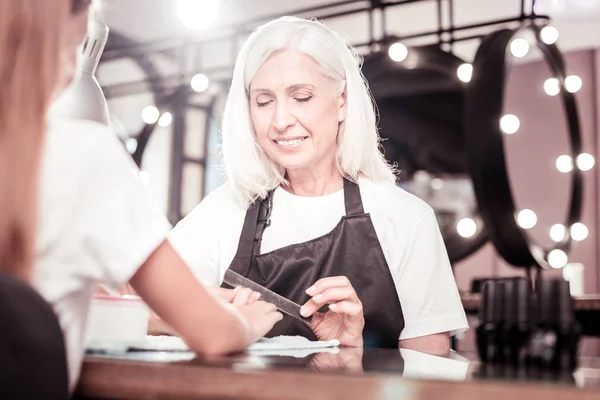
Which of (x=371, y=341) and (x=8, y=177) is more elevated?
(x=8, y=177)

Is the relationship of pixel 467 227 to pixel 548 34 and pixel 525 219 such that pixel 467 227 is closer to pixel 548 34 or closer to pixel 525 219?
pixel 525 219

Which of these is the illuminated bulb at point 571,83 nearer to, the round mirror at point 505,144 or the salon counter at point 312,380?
the round mirror at point 505,144

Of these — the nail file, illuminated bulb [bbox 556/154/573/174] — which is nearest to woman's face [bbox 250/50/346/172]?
the nail file

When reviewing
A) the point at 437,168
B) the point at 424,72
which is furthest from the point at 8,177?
the point at 437,168

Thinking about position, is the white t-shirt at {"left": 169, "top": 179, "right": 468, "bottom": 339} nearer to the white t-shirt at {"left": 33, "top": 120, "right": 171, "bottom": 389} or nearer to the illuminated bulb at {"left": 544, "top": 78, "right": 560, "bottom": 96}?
the white t-shirt at {"left": 33, "top": 120, "right": 171, "bottom": 389}

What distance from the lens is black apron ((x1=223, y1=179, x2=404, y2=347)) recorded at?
1.92m

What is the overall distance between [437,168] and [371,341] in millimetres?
4398

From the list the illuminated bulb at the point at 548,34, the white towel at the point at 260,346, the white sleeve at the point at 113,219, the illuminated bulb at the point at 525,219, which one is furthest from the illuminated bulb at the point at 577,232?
the white sleeve at the point at 113,219

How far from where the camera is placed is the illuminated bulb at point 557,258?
420 cm

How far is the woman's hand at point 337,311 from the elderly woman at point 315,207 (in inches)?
Result: 1.9

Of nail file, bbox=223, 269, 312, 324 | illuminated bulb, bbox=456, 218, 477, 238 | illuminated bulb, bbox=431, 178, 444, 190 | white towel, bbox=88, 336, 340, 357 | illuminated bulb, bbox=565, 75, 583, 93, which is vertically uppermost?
illuminated bulb, bbox=565, 75, 583, 93

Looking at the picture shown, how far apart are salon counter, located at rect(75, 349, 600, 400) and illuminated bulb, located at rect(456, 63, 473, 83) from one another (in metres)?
3.43

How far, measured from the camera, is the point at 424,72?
208 inches

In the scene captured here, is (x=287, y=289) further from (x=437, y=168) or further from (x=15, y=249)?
(x=437, y=168)
